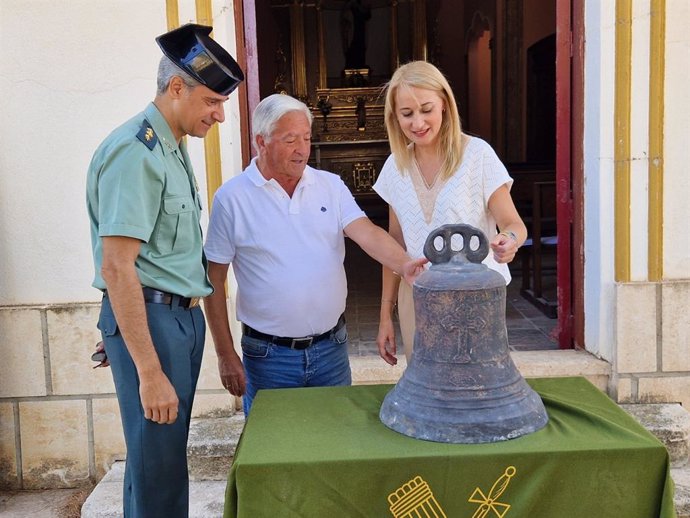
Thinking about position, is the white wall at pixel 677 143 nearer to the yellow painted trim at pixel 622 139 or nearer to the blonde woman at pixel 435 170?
the yellow painted trim at pixel 622 139

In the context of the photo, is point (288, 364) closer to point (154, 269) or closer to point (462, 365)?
point (154, 269)

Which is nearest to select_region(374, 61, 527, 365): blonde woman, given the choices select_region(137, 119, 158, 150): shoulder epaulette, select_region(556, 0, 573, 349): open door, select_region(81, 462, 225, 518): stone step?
select_region(137, 119, 158, 150): shoulder epaulette

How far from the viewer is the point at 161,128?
2.13 metres

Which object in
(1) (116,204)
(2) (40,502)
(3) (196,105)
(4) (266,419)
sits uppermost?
(3) (196,105)

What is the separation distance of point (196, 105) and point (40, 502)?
8.24 feet

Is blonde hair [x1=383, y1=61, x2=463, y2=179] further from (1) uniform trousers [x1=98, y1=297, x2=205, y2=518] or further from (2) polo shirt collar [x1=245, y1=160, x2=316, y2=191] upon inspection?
(1) uniform trousers [x1=98, y1=297, x2=205, y2=518]

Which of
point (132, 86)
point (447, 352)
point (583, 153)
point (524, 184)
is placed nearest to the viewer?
point (447, 352)

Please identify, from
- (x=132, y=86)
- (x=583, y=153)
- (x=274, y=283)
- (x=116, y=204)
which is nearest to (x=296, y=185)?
(x=274, y=283)

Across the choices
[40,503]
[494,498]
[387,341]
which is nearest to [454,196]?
[387,341]

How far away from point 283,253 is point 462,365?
0.86 m

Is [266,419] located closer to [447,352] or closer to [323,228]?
[447,352]

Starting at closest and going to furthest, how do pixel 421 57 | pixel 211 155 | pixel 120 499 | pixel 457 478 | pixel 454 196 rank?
pixel 457 478
pixel 454 196
pixel 120 499
pixel 211 155
pixel 421 57

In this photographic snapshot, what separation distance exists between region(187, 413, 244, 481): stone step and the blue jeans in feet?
3.13

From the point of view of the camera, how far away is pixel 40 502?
12.1ft
